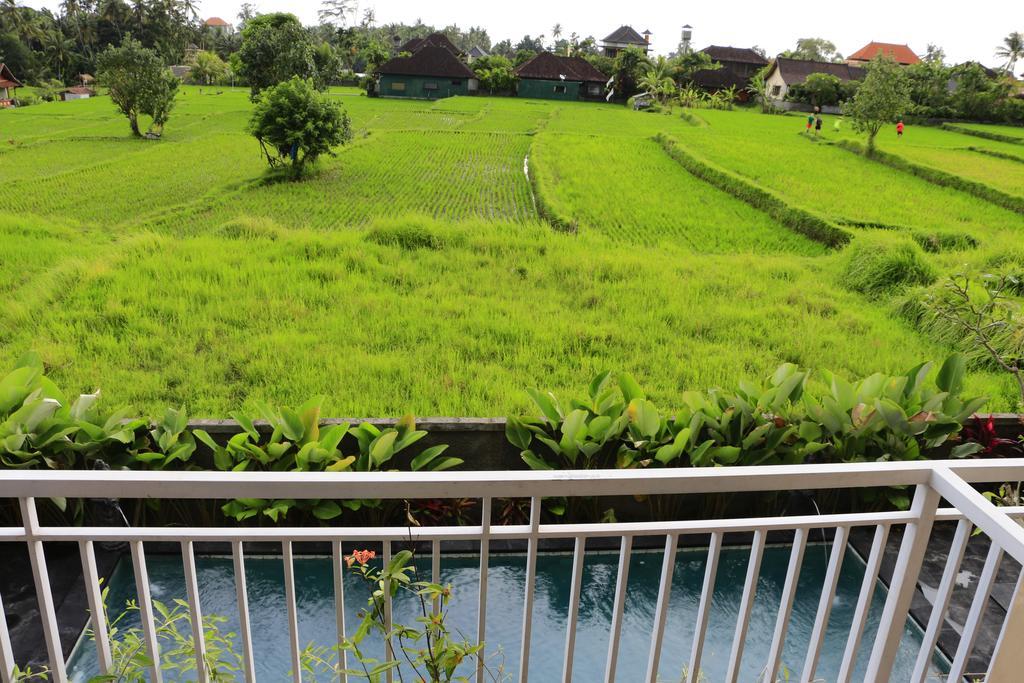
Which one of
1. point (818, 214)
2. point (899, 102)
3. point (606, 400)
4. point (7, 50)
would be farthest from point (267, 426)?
point (7, 50)

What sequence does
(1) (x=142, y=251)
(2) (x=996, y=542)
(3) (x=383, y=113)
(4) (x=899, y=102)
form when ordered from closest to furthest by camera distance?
(2) (x=996, y=542)
(1) (x=142, y=251)
(4) (x=899, y=102)
(3) (x=383, y=113)

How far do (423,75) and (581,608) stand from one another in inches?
1293

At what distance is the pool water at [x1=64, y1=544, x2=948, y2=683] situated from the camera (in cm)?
235

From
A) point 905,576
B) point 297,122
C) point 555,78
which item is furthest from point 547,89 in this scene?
point 905,576

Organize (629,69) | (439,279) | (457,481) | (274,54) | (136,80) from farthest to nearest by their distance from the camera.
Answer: (629,69) → (274,54) → (136,80) → (439,279) → (457,481)

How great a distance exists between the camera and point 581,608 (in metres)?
2.66

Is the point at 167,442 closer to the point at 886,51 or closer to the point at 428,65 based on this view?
the point at 428,65


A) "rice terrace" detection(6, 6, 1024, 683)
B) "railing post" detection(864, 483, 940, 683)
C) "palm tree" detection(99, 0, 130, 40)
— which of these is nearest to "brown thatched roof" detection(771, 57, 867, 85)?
"rice terrace" detection(6, 6, 1024, 683)

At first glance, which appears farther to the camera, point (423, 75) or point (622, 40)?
point (622, 40)

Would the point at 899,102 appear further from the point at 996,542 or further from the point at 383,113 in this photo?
the point at 996,542

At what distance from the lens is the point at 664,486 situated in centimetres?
115

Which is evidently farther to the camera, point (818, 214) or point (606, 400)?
point (818, 214)

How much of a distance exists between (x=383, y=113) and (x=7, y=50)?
55.4 ft

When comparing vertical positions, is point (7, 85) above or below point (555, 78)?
below
